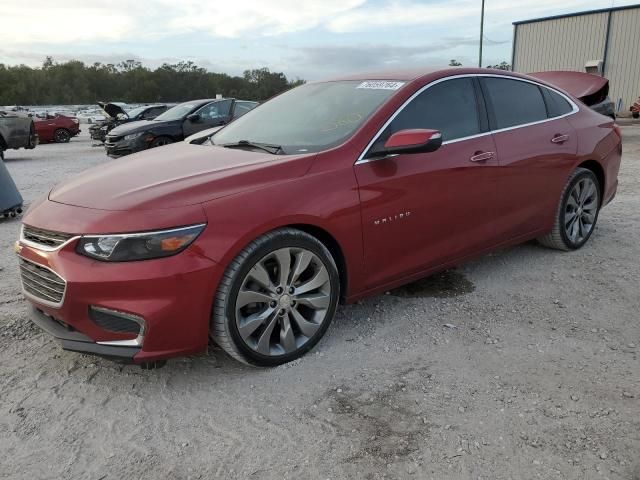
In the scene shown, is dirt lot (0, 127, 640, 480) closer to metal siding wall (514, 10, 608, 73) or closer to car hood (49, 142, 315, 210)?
car hood (49, 142, 315, 210)

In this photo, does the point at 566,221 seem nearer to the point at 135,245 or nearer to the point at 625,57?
the point at 135,245

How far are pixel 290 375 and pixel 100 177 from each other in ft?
5.10

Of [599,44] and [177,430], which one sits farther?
[599,44]

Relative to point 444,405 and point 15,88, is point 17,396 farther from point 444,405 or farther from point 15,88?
point 15,88

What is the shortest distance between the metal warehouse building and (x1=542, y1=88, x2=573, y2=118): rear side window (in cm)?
2255

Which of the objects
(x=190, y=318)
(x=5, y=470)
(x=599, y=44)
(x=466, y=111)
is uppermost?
(x=599, y=44)

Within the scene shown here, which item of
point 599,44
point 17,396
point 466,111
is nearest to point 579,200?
point 466,111

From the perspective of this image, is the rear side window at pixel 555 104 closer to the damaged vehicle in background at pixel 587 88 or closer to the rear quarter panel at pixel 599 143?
the rear quarter panel at pixel 599 143

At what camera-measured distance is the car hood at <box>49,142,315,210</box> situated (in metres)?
2.71

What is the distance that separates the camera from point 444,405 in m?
2.66

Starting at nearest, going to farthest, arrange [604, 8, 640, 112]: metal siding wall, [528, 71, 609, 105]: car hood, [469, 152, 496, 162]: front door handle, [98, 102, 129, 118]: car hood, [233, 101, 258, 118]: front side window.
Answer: [469, 152, 496, 162]: front door handle, [528, 71, 609, 105]: car hood, [233, 101, 258, 118]: front side window, [98, 102, 129, 118]: car hood, [604, 8, 640, 112]: metal siding wall

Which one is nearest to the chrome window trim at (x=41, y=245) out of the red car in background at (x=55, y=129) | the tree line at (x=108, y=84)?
the red car in background at (x=55, y=129)

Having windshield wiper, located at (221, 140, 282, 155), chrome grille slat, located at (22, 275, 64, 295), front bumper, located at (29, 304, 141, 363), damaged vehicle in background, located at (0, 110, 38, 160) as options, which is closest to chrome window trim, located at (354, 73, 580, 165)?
windshield wiper, located at (221, 140, 282, 155)

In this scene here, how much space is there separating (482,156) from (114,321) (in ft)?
8.38
